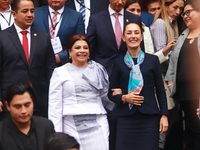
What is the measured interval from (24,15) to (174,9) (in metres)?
2.24

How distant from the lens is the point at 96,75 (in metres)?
4.00

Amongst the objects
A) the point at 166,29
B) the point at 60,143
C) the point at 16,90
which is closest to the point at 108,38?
the point at 166,29

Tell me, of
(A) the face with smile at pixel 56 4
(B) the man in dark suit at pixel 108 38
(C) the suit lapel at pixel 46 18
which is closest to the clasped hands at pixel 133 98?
(B) the man in dark suit at pixel 108 38

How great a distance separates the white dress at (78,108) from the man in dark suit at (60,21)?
0.83 metres

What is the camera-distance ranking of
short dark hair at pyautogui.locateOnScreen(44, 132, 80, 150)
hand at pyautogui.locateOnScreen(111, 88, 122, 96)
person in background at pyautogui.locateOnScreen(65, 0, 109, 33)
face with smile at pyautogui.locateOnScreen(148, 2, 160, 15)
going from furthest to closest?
face with smile at pyautogui.locateOnScreen(148, 2, 160, 15)
person in background at pyautogui.locateOnScreen(65, 0, 109, 33)
hand at pyautogui.locateOnScreen(111, 88, 122, 96)
short dark hair at pyautogui.locateOnScreen(44, 132, 80, 150)

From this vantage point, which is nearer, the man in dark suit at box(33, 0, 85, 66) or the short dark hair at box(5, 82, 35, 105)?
the short dark hair at box(5, 82, 35, 105)

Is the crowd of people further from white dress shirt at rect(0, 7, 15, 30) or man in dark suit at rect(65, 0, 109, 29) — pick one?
man in dark suit at rect(65, 0, 109, 29)

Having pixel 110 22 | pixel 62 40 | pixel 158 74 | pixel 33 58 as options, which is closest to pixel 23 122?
pixel 33 58

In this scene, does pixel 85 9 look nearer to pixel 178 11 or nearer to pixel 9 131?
pixel 178 11

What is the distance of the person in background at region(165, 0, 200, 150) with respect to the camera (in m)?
4.18

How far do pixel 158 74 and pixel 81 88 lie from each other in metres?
0.86

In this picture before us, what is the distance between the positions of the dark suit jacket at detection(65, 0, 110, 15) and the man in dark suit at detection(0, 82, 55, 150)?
2424mm

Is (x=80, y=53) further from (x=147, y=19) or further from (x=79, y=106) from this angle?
(x=147, y=19)

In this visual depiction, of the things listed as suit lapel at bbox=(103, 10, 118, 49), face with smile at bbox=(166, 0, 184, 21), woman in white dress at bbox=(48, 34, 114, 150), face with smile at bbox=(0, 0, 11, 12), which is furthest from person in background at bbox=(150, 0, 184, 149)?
face with smile at bbox=(0, 0, 11, 12)
